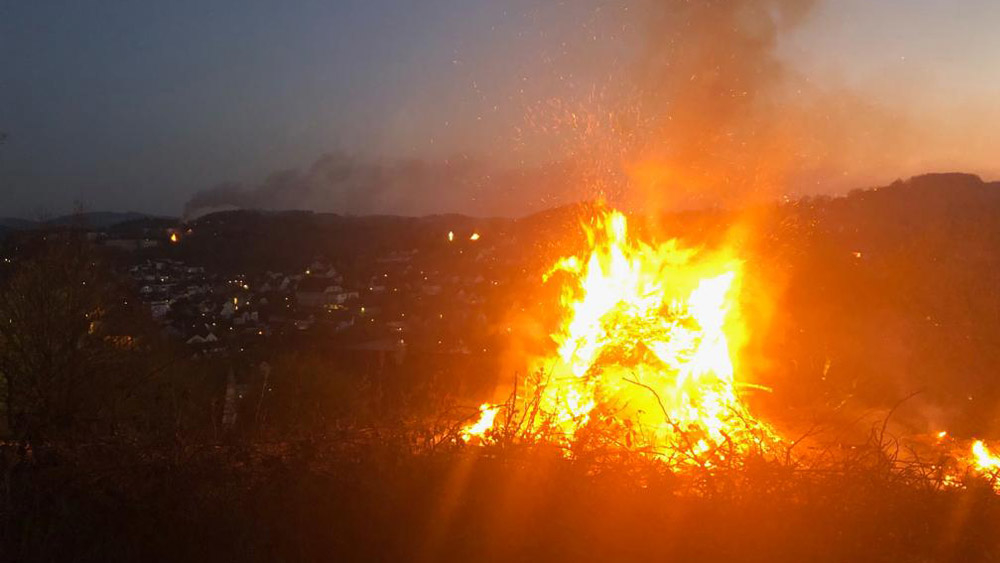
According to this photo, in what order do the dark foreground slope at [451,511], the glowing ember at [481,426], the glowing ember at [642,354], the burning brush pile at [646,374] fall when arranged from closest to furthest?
the dark foreground slope at [451,511]
the burning brush pile at [646,374]
the glowing ember at [481,426]
the glowing ember at [642,354]

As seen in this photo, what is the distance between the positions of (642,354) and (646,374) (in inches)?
8.3

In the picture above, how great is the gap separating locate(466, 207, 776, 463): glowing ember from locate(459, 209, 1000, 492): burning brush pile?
1cm

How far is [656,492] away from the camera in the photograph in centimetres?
491

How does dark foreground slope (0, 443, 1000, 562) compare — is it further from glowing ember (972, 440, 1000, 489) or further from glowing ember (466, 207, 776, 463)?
glowing ember (972, 440, 1000, 489)

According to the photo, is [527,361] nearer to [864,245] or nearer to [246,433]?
[246,433]

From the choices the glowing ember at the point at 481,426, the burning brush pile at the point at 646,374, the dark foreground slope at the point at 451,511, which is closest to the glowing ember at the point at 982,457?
Answer: the burning brush pile at the point at 646,374

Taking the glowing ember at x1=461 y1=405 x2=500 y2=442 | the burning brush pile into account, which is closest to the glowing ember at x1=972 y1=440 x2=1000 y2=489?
the burning brush pile

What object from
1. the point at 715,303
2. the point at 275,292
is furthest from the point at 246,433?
the point at 275,292

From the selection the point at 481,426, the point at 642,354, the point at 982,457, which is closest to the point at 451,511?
the point at 481,426

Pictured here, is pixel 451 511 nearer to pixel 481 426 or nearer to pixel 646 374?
pixel 481 426

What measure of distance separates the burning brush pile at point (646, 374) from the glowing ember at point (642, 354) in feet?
0.04

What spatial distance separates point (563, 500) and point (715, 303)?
4.17 meters

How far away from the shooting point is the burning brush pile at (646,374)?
5.61 meters

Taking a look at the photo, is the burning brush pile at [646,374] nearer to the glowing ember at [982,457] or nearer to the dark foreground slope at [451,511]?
the glowing ember at [982,457]
